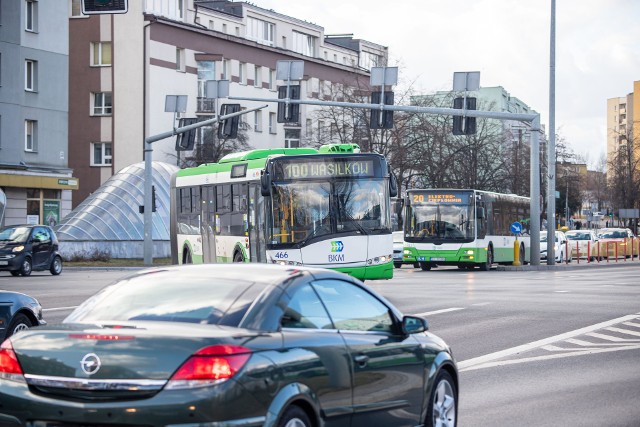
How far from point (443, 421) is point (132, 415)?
303cm

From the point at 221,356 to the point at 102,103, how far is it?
231 feet

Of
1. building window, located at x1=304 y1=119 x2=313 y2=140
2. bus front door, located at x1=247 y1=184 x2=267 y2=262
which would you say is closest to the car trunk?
bus front door, located at x1=247 y1=184 x2=267 y2=262

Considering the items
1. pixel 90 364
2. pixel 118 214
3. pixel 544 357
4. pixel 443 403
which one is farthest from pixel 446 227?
pixel 90 364

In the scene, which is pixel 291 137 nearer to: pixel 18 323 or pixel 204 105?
pixel 204 105

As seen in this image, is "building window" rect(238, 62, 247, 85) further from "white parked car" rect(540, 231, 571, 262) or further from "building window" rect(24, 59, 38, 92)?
"white parked car" rect(540, 231, 571, 262)

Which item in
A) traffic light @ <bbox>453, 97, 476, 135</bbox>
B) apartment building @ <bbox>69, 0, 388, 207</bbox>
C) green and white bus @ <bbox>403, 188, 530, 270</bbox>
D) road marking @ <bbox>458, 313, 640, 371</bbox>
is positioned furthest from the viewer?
apartment building @ <bbox>69, 0, 388, 207</bbox>

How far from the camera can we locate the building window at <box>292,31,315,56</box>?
3723 inches

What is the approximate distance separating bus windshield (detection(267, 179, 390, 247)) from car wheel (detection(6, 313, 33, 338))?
42.2ft

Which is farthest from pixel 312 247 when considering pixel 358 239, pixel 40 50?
pixel 40 50

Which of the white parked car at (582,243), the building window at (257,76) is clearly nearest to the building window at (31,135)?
the white parked car at (582,243)

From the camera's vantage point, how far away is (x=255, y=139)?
287 feet

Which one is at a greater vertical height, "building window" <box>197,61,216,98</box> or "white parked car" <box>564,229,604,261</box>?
"building window" <box>197,61,216,98</box>

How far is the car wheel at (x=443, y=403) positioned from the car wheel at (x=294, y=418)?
174 centimetres

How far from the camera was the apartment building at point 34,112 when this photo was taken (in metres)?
55.2
